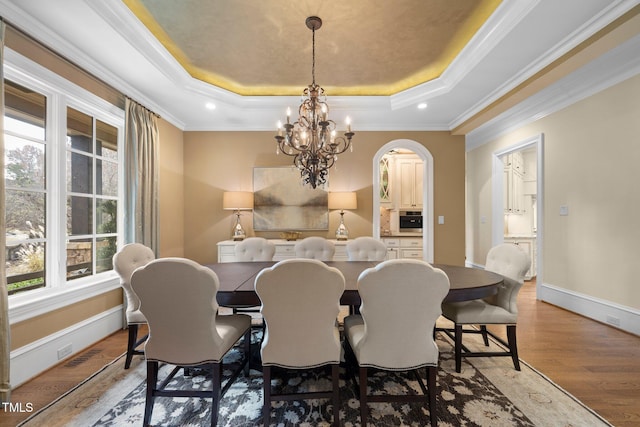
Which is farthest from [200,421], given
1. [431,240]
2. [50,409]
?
[431,240]

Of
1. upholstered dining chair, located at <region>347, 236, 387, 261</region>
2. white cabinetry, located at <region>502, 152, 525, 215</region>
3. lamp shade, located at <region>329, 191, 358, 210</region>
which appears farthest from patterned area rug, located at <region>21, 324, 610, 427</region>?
white cabinetry, located at <region>502, 152, 525, 215</region>

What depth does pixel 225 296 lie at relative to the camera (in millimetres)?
1858

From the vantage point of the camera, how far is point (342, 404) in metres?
1.84

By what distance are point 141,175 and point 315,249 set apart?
217cm

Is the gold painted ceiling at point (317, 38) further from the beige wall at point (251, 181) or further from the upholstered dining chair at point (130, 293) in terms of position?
the upholstered dining chair at point (130, 293)

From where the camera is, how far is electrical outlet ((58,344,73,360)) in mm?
2373

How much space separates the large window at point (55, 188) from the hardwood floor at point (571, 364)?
72 cm

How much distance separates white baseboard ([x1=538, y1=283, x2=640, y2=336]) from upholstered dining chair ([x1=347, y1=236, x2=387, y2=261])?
2535 millimetres

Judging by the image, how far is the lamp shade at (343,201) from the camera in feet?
14.0

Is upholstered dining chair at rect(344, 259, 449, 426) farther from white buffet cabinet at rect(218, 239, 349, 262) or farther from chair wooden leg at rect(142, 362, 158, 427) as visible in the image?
white buffet cabinet at rect(218, 239, 349, 262)

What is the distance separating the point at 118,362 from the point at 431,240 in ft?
13.7

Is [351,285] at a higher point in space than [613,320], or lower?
higher

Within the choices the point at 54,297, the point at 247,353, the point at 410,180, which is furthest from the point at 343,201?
the point at 54,297

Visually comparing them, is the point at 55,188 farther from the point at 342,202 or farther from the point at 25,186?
the point at 342,202
